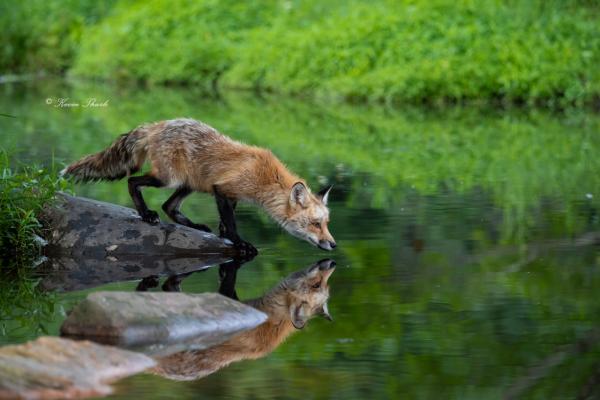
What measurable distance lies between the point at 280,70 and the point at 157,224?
18.1 m

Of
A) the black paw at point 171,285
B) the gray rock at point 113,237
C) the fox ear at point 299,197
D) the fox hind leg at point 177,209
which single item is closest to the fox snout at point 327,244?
the fox ear at point 299,197

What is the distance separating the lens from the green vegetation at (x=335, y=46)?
24359mm

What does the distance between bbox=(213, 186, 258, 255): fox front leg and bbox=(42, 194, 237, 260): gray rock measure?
0.24 feet

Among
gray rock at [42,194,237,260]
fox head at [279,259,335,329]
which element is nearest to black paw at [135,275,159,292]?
gray rock at [42,194,237,260]

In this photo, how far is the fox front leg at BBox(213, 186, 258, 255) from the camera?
10555mm

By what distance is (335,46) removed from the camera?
27.8 meters

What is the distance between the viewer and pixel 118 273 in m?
9.95

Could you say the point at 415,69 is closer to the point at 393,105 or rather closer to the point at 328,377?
the point at 393,105

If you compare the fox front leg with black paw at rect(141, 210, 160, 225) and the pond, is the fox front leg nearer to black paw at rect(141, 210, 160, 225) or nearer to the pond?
the pond

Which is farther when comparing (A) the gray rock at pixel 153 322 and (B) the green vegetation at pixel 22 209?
(B) the green vegetation at pixel 22 209

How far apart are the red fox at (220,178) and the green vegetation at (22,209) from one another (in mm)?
691

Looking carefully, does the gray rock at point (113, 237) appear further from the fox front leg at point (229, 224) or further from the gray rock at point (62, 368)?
the gray rock at point (62, 368)

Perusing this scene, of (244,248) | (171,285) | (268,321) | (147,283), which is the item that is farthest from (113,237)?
(268,321)

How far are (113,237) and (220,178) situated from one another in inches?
38.5
